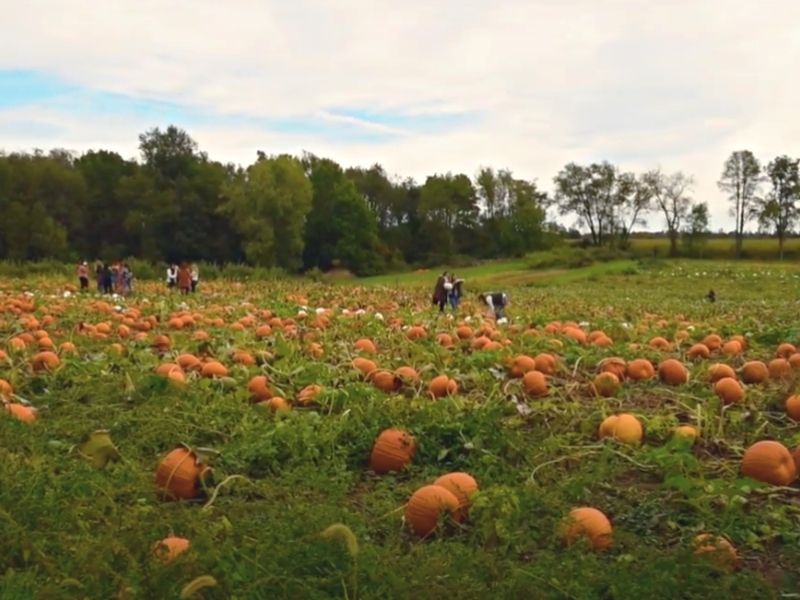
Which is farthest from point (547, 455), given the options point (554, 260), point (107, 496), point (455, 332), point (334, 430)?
point (554, 260)

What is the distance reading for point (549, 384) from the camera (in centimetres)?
748

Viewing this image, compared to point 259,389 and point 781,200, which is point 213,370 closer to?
point 259,389

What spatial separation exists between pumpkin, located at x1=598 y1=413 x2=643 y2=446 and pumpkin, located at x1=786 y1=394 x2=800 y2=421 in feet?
4.14

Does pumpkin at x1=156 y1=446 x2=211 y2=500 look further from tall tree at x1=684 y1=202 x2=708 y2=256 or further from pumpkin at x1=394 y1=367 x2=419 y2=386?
tall tree at x1=684 y1=202 x2=708 y2=256

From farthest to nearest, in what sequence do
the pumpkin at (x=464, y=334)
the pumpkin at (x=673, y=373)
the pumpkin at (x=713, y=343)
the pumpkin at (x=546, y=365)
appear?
the pumpkin at (x=464, y=334) → the pumpkin at (x=713, y=343) → the pumpkin at (x=546, y=365) → the pumpkin at (x=673, y=373)

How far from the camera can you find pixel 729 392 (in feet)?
21.8

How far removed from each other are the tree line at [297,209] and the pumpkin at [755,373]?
56.0 m

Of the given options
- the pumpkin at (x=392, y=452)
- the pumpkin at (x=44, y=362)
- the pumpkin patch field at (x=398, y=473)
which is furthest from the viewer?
the pumpkin at (x=44, y=362)

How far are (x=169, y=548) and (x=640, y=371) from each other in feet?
17.6

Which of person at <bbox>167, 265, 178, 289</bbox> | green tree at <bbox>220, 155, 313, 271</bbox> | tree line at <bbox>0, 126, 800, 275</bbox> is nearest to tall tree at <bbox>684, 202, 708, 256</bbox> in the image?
tree line at <bbox>0, 126, 800, 275</bbox>

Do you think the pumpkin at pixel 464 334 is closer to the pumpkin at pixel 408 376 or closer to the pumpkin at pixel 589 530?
the pumpkin at pixel 408 376

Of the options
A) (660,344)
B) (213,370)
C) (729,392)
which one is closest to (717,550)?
(729,392)

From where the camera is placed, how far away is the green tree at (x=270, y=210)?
64.6 meters

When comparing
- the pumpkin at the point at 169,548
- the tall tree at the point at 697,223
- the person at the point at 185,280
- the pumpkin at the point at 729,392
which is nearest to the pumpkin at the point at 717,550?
the pumpkin at the point at 169,548
